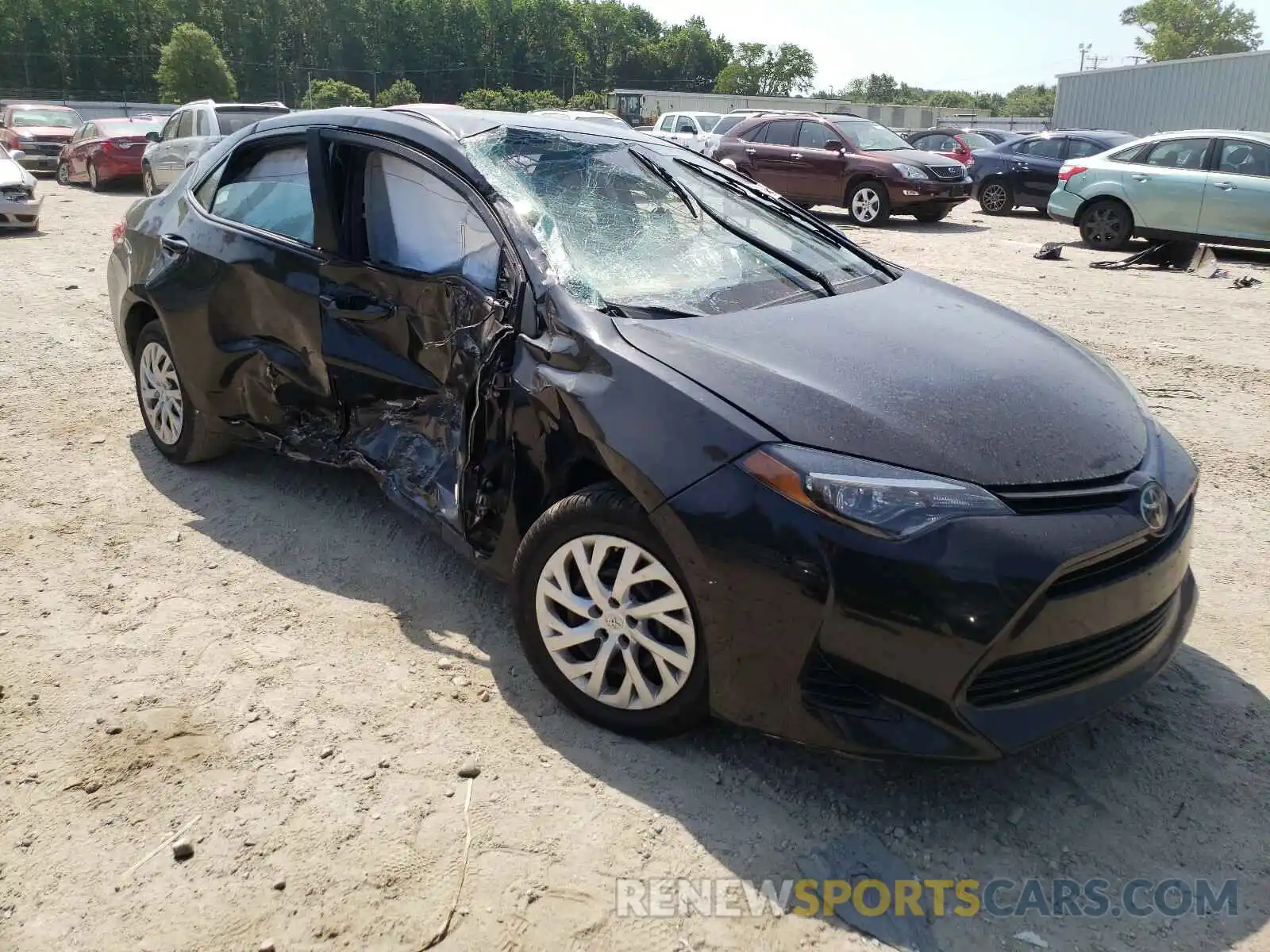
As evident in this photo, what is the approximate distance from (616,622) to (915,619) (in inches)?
32.5

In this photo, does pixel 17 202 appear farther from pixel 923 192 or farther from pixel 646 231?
pixel 646 231

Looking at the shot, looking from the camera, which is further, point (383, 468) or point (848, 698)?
point (383, 468)

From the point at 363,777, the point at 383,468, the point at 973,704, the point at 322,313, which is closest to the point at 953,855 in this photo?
the point at 973,704

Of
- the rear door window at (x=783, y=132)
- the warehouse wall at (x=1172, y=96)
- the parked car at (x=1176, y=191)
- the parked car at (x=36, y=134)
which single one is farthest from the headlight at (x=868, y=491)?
the warehouse wall at (x=1172, y=96)

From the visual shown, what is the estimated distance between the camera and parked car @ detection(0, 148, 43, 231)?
12.8 metres

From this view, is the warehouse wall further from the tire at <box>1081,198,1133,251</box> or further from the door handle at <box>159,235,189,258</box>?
the door handle at <box>159,235,189,258</box>

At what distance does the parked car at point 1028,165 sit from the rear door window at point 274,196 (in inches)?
597

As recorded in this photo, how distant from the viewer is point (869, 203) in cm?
1536

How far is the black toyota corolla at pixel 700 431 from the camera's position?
2.34 meters

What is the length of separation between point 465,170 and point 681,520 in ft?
5.14

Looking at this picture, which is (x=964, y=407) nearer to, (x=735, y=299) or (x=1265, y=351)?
(x=735, y=299)

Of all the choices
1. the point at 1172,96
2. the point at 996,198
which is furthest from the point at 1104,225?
the point at 1172,96

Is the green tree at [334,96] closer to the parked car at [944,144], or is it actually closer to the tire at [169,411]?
the parked car at [944,144]

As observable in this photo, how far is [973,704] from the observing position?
Result: 2.34 m
